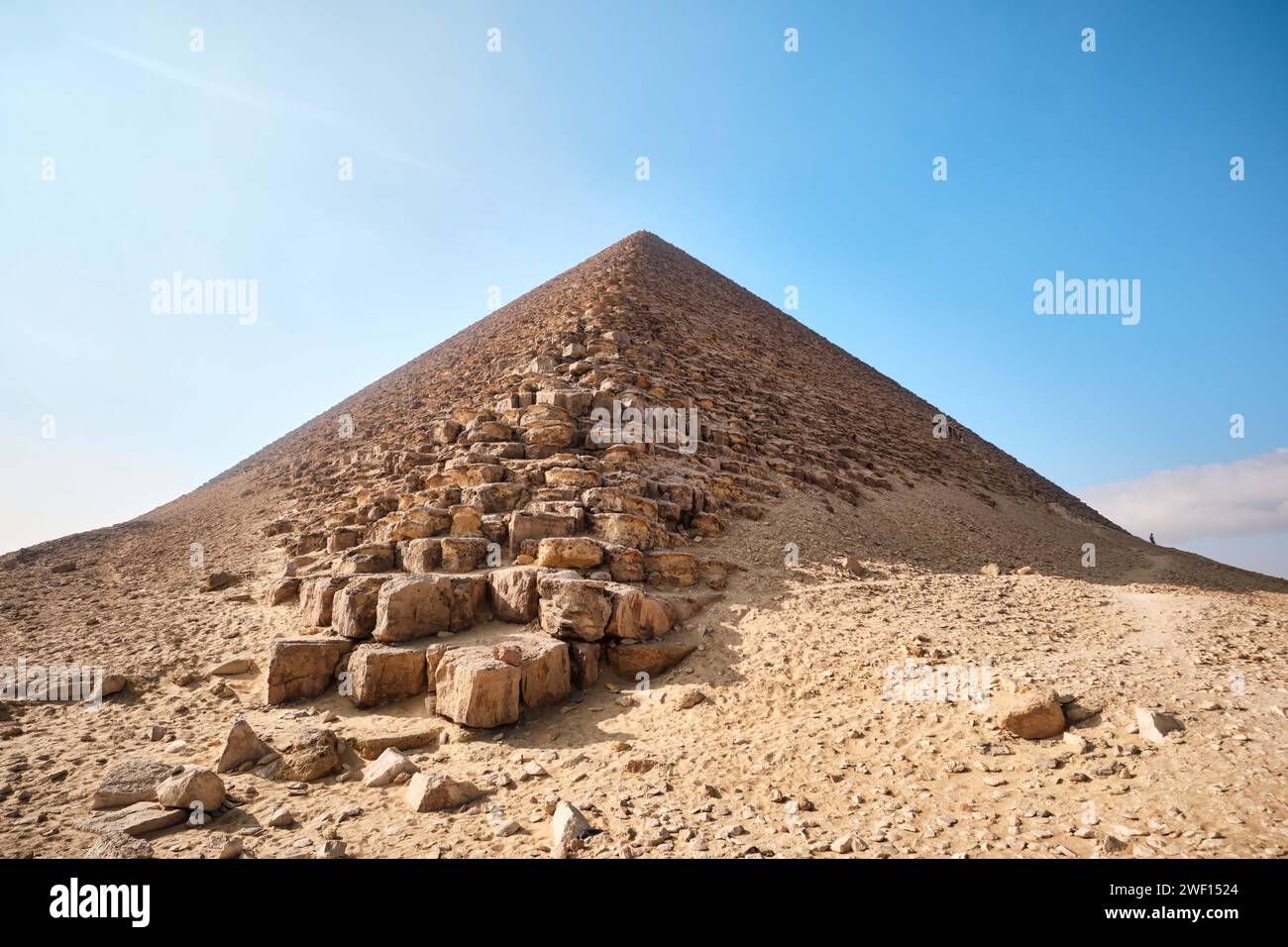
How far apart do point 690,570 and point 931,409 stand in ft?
76.1

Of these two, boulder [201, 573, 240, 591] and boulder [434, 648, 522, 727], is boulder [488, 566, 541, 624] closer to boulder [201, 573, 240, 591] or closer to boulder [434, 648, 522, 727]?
boulder [434, 648, 522, 727]

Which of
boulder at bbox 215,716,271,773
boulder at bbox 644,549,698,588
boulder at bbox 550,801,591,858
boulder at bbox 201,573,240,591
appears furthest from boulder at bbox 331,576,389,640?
boulder at bbox 201,573,240,591

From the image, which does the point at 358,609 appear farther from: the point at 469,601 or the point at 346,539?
the point at 346,539

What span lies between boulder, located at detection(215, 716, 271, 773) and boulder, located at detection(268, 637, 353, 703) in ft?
3.49

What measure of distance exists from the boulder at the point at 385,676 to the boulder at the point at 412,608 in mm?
274

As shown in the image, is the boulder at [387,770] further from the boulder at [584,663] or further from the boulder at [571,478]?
the boulder at [571,478]

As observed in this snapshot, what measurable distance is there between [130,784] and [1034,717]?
5.86m

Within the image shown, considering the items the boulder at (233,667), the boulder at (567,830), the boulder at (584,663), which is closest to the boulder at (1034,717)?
the boulder at (567,830)

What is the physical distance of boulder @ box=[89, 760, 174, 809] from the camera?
3.49 metres

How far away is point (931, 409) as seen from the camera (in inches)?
1006

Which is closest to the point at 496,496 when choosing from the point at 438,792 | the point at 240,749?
the point at 240,749
